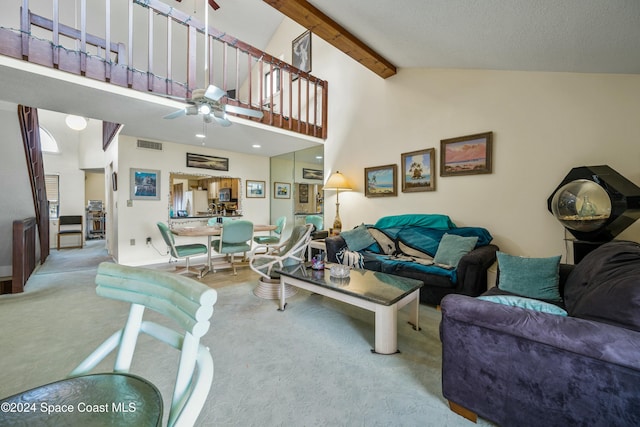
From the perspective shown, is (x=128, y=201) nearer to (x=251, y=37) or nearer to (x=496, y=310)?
(x=251, y=37)

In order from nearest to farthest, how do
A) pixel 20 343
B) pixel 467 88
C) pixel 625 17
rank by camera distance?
pixel 625 17
pixel 20 343
pixel 467 88

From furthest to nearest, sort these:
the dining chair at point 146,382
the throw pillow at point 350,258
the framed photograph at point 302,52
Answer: the framed photograph at point 302,52 < the throw pillow at point 350,258 < the dining chair at point 146,382

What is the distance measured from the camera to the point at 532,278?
80.3 inches

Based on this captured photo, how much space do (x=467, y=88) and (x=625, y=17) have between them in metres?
1.72

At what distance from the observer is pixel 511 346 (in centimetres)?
114

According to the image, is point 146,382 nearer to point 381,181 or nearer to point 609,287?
point 609,287

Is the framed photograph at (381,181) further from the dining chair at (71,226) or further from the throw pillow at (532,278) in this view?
the dining chair at (71,226)

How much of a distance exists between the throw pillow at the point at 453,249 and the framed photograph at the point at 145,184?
4872 mm

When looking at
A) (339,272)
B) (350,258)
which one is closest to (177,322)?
(339,272)

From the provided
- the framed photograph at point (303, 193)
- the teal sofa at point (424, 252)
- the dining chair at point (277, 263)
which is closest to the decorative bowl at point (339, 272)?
the dining chair at point (277, 263)

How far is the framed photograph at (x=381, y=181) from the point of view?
158 inches

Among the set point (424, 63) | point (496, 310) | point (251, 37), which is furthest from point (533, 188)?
point (251, 37)

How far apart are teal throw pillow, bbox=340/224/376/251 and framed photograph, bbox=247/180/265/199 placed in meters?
3.16

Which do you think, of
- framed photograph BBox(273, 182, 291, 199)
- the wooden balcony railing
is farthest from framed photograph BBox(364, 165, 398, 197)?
framed photograph BBox(273, 182, 291, 199)
